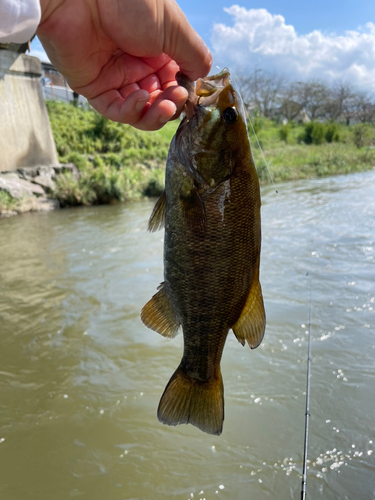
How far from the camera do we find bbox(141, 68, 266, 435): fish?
1.86 m

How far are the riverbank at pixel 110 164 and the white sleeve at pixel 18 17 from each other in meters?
4.97

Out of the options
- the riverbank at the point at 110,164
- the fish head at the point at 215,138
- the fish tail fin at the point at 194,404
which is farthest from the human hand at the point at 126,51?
the riverbank at the point at 110,164

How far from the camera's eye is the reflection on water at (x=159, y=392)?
10.4 feet

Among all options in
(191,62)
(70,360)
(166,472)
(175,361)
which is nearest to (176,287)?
(191,62)

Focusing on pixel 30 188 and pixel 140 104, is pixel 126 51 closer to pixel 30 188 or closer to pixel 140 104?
pixel 140 104

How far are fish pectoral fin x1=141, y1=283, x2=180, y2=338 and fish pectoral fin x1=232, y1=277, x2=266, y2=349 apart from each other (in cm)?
35

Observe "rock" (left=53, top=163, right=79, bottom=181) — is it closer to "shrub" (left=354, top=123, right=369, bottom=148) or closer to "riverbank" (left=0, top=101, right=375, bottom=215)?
"riverbank" (left=0, top=101, right=375, bottom=215)

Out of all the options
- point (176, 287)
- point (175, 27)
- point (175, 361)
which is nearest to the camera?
point (176, 287)

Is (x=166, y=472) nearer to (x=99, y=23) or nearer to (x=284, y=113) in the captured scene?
(x=99, y=23)

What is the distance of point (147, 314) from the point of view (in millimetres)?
2107

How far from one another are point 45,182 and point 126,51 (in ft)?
50.5

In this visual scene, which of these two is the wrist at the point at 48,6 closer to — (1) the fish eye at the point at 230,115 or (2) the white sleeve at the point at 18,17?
(2) the white sleeve at the point at 18,17

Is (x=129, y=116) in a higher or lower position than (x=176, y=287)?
higher

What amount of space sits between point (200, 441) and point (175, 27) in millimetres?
3169
